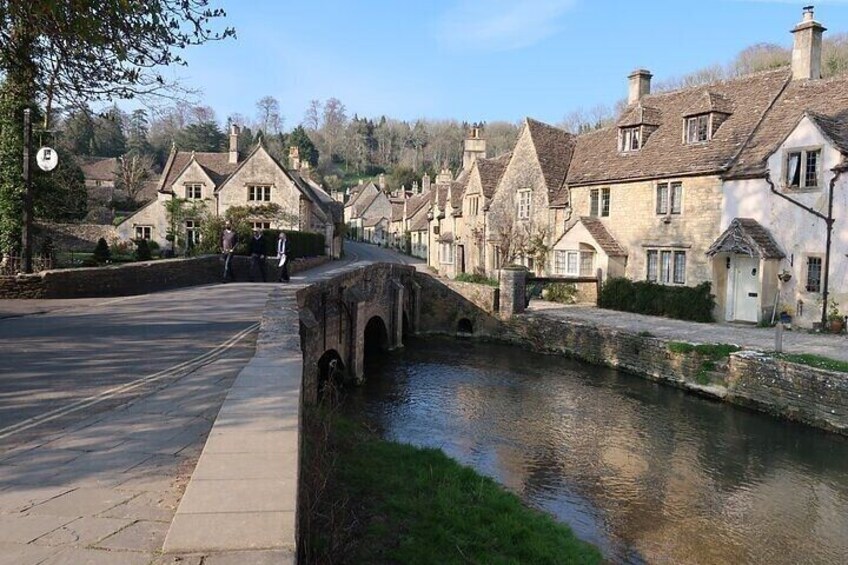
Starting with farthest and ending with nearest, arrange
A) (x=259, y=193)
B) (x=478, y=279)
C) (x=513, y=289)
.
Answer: (x=259, y=193)
(x=478, y=279)
(x=513, y=289)

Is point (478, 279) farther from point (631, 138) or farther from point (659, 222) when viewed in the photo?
point (659, 222)

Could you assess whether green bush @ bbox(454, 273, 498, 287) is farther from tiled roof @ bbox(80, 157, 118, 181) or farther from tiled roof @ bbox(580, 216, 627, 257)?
tiled roof @ bbox(80, 157, 118, 181)

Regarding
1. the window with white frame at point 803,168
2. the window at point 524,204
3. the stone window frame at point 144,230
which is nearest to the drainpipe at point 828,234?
the window with white frame at point 803,168

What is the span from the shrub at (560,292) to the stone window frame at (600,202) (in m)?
3.89

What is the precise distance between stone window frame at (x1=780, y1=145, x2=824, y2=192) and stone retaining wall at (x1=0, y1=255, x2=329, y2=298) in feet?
70.7

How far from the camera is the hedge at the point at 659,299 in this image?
25.7m

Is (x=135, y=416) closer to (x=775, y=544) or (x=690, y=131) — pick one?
(x=775, y=544)

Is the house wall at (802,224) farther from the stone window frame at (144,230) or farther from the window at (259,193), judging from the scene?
the stone window frame at (144,230)

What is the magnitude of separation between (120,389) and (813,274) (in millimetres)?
23210

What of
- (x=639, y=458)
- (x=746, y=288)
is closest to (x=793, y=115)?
(x=746, y=288)

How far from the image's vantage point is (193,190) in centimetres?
4791

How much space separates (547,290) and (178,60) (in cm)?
2520

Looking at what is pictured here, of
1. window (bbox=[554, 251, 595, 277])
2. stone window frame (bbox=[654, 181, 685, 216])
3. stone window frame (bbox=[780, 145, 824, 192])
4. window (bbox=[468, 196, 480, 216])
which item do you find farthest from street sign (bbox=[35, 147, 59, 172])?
window (bbox=[468, 196, 480, 216])

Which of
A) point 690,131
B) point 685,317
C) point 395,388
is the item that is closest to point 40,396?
point 395,388
